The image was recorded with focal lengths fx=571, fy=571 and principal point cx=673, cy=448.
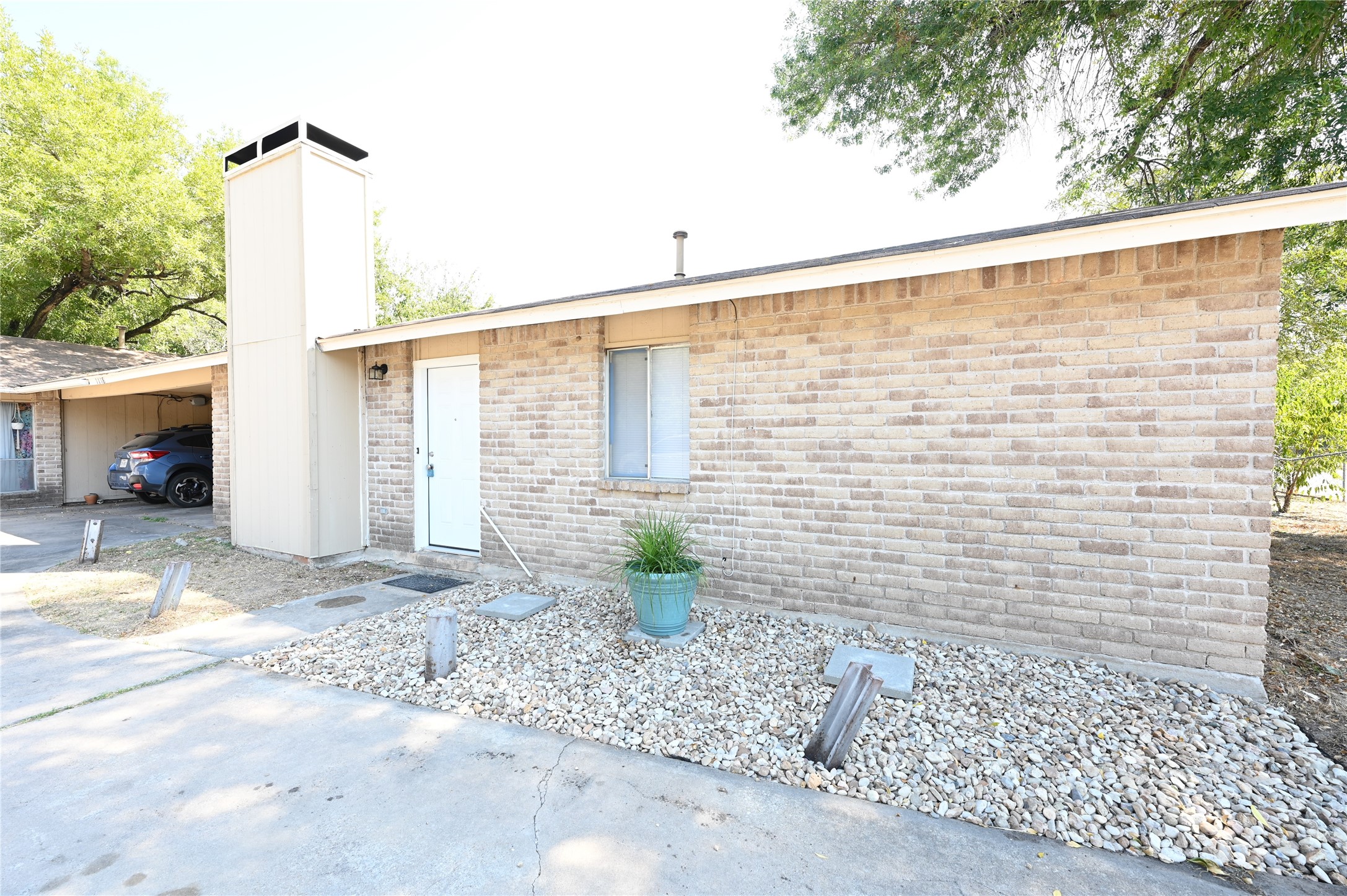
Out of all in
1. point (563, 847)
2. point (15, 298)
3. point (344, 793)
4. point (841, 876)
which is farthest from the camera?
point (15, 298)

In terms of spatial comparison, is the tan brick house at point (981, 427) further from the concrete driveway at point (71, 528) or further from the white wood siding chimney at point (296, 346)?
the concrete driveway at point (71, 528)

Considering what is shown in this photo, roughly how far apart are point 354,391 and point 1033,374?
24.9 feet

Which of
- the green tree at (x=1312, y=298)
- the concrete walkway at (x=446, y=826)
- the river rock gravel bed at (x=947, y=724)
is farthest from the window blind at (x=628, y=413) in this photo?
the green tree at (x=1312, y=298)

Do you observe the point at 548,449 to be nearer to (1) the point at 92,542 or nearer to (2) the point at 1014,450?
(2) the point at 1014,450

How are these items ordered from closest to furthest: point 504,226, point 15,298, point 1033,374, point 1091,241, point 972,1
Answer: point 1091,241 → point 1033,374 → point 972,1 → point 15,298 → point 504,226

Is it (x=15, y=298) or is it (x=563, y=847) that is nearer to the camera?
(x=563, y=847)

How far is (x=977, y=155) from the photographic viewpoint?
319 inches

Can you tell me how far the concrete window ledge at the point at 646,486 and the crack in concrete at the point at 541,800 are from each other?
2.54 metres

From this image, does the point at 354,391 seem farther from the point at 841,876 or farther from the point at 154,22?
the point at 841,876

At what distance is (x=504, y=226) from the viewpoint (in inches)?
1073

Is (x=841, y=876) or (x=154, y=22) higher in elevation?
(x=154, y=22)

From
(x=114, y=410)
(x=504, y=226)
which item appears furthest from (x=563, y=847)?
(x=504, y=226)

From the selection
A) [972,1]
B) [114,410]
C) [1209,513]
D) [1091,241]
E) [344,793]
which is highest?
[972,1]

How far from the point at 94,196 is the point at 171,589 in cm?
1463
